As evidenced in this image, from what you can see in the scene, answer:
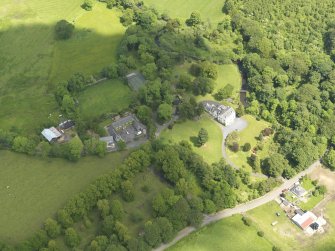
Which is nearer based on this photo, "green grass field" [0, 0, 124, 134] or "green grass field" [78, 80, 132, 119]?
"green grass field" [78, 80, 132, 119]

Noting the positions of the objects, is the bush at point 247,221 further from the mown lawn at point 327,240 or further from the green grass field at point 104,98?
the green grass field at point 104,98

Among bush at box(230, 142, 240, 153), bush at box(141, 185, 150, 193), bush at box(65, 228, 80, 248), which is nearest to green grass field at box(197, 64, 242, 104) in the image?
bush at box(230, 142, 240, 153)

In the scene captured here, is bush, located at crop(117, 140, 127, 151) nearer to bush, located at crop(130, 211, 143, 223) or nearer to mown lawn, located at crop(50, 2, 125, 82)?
bush, located at crop(130, 211, 143, 223)

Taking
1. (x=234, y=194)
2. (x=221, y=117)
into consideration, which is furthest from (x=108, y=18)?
(x=234, y=194)

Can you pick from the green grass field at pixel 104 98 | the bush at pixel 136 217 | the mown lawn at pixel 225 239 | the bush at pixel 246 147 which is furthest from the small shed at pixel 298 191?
the green grass field at pixel 104 98

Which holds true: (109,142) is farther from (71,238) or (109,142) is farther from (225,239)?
(225,239)

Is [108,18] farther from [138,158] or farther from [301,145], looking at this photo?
[301,145]
